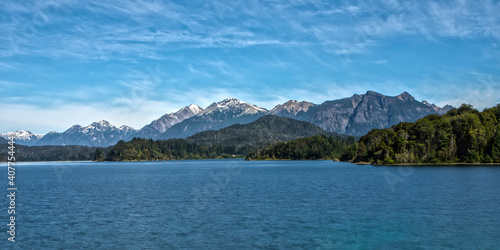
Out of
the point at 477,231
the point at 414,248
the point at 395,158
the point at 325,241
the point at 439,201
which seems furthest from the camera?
the point at 395,158

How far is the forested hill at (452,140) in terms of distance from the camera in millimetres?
171125

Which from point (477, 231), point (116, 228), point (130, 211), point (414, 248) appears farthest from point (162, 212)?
point (477, 231)

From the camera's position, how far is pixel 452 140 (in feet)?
582

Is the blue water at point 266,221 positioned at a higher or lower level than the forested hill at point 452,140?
lower

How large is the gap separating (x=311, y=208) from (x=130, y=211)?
24142 mm

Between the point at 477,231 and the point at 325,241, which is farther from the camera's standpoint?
the point at 477,231

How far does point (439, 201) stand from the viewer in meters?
58.6

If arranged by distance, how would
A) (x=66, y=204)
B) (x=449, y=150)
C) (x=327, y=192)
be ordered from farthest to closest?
1. (x=449, y=150)
2. (x=327, y=192)
3. (x=66, y=204)

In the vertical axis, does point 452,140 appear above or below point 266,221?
above

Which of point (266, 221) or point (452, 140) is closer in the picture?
point (266, 221)

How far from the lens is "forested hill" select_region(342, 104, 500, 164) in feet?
561

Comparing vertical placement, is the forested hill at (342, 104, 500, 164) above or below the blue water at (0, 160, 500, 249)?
above

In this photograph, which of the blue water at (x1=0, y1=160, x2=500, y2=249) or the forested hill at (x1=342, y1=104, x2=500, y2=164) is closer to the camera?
the blue water at (x1=0, y1=160, x2=500, y2=249)

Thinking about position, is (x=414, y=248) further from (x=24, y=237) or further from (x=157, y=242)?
(x=24, y=237)
